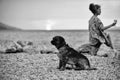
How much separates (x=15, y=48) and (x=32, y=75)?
16.3 feet

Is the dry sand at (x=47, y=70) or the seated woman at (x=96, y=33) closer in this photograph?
the dry sand at (x=47, y=70)

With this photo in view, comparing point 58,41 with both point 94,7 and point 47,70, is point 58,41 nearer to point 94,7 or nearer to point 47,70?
point 47,70

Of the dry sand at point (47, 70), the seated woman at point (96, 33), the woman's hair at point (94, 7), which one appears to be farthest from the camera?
the seated woman at point (96, 33)

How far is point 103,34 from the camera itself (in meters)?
11.6

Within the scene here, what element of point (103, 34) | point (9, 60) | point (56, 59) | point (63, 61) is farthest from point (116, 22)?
point (9, 60)

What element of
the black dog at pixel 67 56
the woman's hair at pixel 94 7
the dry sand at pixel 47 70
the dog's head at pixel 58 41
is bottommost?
the dry sand at pixel 47 70

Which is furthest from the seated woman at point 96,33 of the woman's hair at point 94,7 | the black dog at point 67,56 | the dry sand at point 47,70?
the black dog at point 67,56

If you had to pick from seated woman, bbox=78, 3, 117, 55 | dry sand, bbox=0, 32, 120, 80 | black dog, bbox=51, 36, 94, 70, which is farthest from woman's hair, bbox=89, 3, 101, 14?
black dog, bbox=51, 36, 94, 70

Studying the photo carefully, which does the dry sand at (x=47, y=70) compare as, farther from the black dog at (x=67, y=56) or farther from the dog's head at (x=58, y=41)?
the dog's head at (x=58, y=41)

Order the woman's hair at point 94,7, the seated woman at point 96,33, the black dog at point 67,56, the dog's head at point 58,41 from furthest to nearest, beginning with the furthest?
1. the seated woman at point 96,33
2. the woman's hair at point 94,7
3. the black dog at point 67,56
4. the dog's head at point 58,41

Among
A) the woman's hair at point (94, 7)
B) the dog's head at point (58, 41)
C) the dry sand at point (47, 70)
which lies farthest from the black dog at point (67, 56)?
the woman's hair at point (94, 7)

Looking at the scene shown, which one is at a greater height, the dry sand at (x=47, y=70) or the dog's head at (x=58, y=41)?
the dog's head at (x=58, y=41)

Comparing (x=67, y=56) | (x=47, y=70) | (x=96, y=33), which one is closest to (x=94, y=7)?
(x=96, y=33)

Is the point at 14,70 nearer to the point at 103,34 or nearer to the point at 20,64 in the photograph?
the point at 20,64
